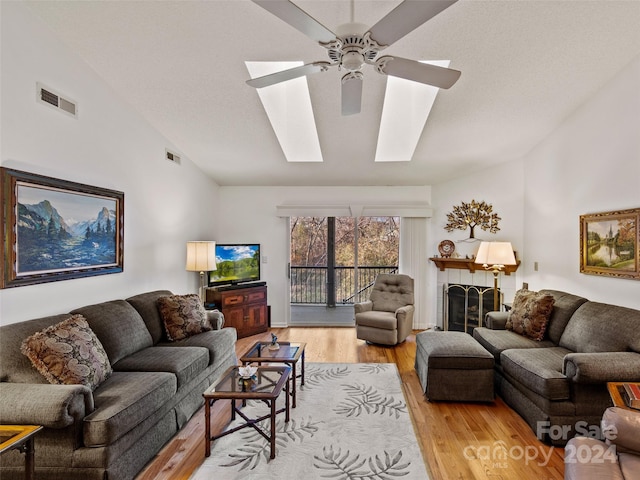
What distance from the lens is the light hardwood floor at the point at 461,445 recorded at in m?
2.21

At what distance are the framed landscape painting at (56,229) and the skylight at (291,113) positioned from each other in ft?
6.05

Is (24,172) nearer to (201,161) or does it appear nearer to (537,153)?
(201,161)

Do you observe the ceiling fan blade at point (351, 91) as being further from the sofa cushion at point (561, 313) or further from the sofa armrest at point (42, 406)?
the sofa cushion at point (561, 313)

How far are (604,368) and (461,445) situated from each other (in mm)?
1126

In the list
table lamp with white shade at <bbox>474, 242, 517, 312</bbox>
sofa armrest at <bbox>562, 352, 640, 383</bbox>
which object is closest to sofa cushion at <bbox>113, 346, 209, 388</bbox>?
sofa armrest at <bbox>562, 352, 640, 383</bbox>

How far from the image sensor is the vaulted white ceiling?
2.43 m

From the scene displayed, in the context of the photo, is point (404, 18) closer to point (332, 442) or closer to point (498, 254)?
point (332, 442)

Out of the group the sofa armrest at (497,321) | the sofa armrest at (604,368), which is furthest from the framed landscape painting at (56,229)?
the sofa armrest at (497,321)

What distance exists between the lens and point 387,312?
5059 millimetres

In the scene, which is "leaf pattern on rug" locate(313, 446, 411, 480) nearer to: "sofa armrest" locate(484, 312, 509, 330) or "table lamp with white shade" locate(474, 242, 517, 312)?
"sofa armrest" locate(484, 312, 509, 330)

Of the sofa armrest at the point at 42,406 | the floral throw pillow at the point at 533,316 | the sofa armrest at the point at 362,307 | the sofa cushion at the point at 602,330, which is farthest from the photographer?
the sofa armrest at the point at 362,307

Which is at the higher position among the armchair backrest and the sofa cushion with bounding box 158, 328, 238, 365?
the armchair backrest

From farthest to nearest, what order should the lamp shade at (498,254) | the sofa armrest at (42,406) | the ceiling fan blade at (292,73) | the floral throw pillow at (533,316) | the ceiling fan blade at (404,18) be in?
the lamp shade at (498,254) → the floral throw pillow at (533,316) → the ceiling fan blade at (292,73) → the sofa armrest at (42,406) → the ceiling fan blade at (404,18)

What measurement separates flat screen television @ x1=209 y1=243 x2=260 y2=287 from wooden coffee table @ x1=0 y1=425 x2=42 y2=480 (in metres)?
3.45
